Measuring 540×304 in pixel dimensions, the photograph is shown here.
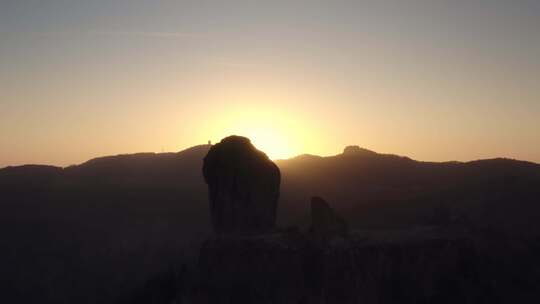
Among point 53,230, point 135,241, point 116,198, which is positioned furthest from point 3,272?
point 116,198

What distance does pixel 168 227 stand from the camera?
74125 mm

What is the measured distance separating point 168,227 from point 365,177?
27010mm

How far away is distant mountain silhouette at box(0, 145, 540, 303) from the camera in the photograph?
194 feet

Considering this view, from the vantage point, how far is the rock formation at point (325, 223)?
124 feet

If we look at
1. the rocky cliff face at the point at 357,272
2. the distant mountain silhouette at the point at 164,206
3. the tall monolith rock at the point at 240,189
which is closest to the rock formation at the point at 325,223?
the rocky cliff face at the point at 357,272

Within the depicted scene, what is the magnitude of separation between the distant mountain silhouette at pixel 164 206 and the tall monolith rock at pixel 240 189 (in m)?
11.5

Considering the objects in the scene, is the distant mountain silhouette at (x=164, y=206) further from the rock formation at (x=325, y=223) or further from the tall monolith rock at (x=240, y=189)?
the rock formation at (x=325, y=223)

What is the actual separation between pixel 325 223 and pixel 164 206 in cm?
4514

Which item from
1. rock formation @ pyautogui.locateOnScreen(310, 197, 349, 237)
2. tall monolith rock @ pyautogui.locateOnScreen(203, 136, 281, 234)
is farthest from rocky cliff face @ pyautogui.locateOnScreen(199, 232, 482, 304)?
tall monolith rock @ pyautogui.locateOnScreen(203, 136, 281, 234)

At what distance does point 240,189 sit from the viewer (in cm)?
4381

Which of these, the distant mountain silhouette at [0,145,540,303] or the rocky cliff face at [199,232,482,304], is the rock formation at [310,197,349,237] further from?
the distant mountain silhouette at [0,145,540,303]

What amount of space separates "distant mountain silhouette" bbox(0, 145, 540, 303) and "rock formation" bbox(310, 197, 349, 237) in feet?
38.9

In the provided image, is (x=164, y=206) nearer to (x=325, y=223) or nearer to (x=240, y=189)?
(x=240, y=189)

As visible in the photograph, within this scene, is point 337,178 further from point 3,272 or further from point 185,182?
point 3,272
